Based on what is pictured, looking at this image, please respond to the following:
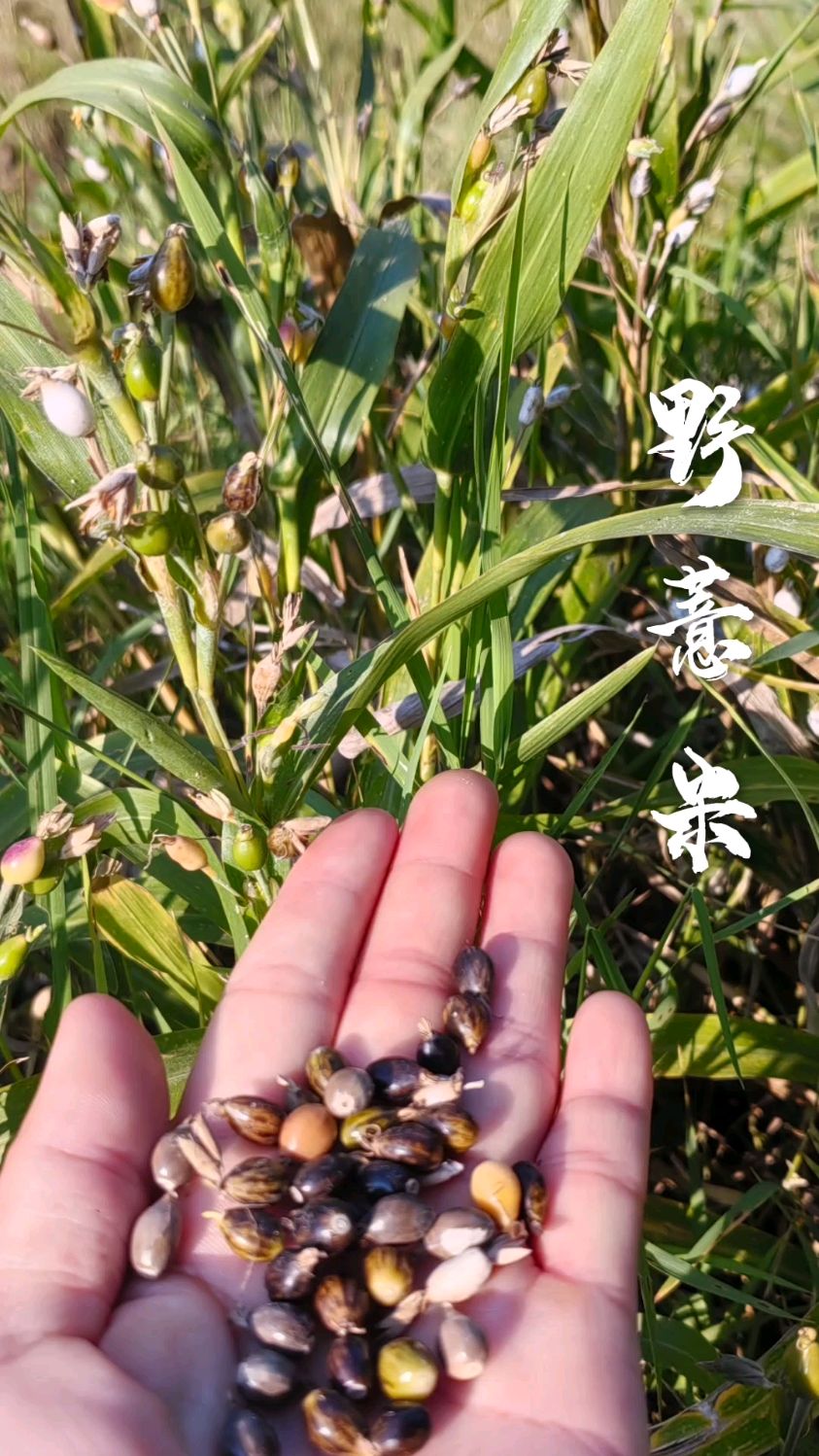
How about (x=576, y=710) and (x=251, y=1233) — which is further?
(x=576, y=710)

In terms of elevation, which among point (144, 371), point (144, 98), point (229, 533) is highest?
point (144, 98)

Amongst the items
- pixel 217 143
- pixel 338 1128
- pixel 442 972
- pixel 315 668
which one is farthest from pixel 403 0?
pixel 338 1128

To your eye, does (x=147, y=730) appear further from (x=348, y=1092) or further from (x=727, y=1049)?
(x=727, y=1049)

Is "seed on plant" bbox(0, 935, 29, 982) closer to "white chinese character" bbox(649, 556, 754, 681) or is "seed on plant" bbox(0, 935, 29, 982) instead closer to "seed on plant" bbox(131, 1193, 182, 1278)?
"seed on plant" bbox(131, 1193, 182, 1278)

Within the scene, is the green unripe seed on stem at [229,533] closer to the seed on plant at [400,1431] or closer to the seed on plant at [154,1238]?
the seed on plant at [154,1238]

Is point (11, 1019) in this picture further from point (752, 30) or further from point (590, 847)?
point (752, 30)

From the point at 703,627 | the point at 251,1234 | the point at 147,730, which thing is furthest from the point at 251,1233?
the point at 703,627
